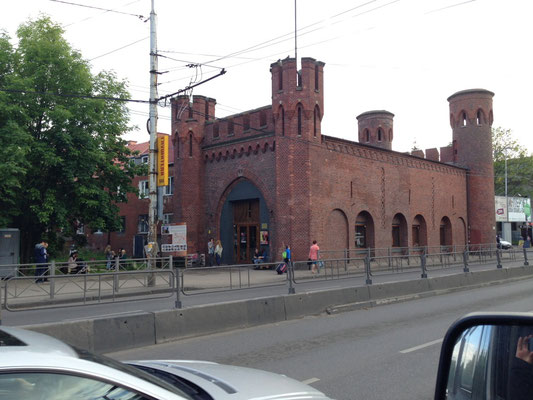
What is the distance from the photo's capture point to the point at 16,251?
22.9 meters

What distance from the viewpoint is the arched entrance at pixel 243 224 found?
2862 cm

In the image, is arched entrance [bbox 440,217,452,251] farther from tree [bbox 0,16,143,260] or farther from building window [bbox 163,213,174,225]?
tree [bbox 0,16,143,260]

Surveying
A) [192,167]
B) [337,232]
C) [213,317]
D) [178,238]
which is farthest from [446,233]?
[213,317]

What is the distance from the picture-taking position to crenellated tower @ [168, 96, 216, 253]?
31625mm

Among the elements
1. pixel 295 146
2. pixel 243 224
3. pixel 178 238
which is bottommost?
pixel 178 238

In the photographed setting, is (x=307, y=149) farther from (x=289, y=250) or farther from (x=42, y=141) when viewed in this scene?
(x=42, y=141)

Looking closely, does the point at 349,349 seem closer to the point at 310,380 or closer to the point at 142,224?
the point at 310,380

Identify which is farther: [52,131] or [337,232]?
[337,232]

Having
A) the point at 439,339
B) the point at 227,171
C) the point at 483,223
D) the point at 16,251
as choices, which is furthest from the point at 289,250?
the point at 483,223

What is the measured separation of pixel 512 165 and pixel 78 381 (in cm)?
6537

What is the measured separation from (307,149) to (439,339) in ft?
61.0

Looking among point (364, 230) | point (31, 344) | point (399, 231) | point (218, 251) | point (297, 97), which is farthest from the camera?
point (399, 231)

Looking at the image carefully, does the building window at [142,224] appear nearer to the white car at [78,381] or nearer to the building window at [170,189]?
the building window at [170,189]

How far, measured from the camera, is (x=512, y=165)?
59.5 m
